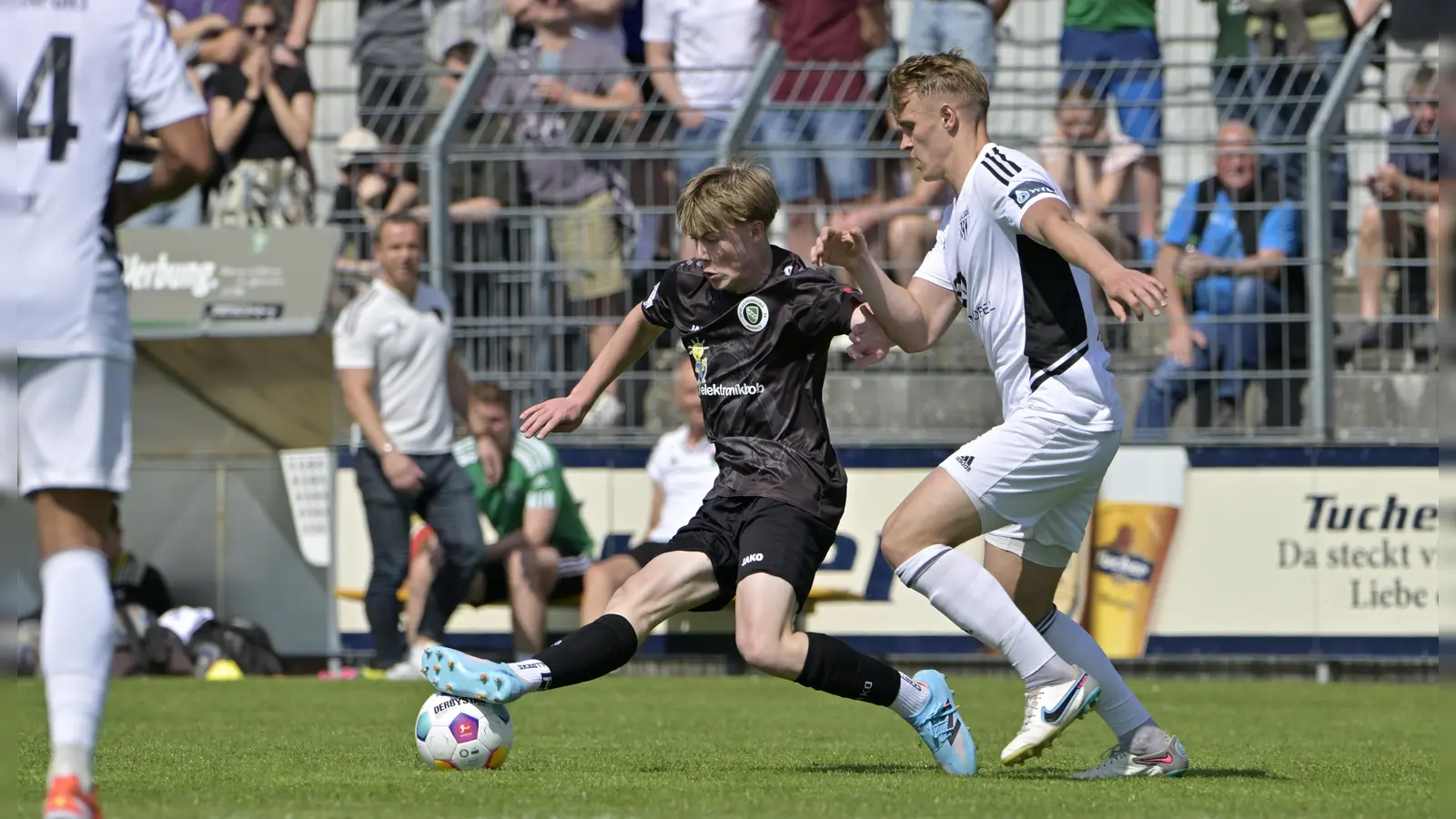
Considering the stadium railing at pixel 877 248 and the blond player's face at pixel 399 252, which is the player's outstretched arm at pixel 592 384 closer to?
the blond player's face at pixel 399 252

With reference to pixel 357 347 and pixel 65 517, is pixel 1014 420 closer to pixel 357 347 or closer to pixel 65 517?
pixel 65 517

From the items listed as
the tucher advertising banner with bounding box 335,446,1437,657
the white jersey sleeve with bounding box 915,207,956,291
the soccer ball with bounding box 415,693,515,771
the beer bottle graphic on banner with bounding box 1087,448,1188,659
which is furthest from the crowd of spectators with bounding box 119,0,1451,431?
the soccer ball with bounding box 415,693,515,771

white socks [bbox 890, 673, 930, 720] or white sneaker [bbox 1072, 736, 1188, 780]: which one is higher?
white socks [bbox 890, 673, 930, 720]

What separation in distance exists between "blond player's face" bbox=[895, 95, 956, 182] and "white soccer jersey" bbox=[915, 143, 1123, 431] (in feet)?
0.56

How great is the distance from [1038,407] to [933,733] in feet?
3.49

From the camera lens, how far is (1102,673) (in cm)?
643

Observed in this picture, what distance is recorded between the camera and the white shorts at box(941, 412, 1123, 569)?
6.18m

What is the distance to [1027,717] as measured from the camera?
6.07 m

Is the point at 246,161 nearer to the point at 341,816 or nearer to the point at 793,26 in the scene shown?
the point at 793,26

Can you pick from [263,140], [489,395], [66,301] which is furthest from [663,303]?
[263,140]

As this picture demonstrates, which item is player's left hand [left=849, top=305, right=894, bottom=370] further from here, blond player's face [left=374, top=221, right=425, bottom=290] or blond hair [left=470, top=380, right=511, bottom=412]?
blond hair [left=470, top=380, right=511, bottom=412]

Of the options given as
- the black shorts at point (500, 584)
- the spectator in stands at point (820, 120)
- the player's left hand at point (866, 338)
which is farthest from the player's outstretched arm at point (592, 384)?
the spectator in stands at point (820, 120)

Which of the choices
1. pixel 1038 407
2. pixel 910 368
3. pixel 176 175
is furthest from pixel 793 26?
pixel 176 175

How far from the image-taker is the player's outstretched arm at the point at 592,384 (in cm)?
648
